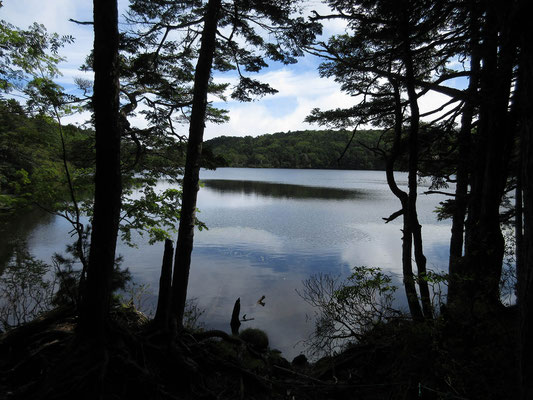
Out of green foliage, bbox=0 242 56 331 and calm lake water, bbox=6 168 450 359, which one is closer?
green foliage, bbox=0 242 56 331

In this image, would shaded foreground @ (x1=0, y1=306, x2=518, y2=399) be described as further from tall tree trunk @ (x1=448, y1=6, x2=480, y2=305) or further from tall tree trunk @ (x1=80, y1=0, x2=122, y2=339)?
tall tree trunk @ (x1=448, y1=6, x2=480, y2=305)

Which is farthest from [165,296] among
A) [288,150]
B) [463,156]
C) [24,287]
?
[288,150]

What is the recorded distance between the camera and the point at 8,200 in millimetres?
7156

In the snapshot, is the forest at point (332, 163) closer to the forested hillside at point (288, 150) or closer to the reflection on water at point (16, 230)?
the reflection on water at point (16, 230)

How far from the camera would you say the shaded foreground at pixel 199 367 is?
3004 millimetres

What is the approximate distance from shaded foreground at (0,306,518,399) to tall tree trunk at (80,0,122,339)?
0.38 m

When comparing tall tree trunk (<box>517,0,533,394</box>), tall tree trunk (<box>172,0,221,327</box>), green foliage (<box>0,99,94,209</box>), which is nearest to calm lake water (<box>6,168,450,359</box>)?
tall tree trunk (<box>172,0,221,327</box>)

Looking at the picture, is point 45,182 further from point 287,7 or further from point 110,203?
point 287,7

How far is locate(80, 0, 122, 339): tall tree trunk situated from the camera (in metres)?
3.17

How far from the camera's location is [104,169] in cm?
324

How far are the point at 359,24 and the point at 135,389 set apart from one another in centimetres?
697

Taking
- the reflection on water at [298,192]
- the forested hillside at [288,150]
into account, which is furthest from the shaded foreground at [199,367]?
the forested hillside at [288,150]

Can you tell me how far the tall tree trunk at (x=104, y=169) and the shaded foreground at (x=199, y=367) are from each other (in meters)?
0.38

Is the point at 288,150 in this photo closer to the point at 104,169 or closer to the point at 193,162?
the point at 193,162
